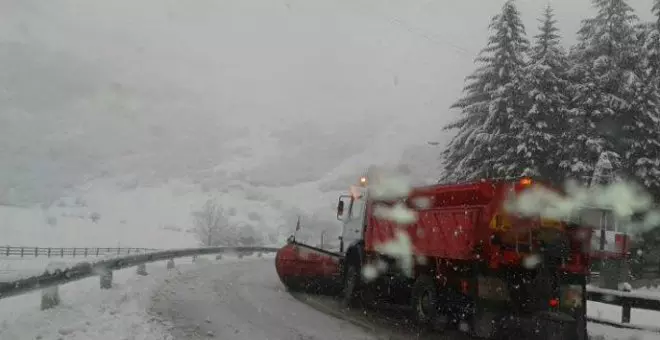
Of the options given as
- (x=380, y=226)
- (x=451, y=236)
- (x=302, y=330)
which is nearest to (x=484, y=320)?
(x=451, y=236)

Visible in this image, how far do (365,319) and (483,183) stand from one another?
345 cm

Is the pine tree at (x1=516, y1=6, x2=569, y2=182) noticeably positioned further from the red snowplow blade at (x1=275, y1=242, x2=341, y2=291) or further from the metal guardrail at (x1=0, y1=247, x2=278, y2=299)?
the metal guardrail at (x1=0, y1=247, x2=278, y2=299)

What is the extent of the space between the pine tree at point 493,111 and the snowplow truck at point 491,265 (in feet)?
44.6

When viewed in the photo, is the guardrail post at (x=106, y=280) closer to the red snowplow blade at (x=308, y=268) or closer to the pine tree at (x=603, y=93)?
the red snowplow blade at (x=308, y=268)

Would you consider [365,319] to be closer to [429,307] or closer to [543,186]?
[429,307]

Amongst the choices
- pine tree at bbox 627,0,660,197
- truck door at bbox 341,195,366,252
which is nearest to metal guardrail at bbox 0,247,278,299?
truck door at bbox 341,195,366,252

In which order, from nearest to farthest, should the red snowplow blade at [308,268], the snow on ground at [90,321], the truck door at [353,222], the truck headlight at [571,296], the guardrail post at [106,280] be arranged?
the snow on ground at [90,321]
the truck headlight at [571,296]
the guardrail post at [106,280]
the truck door at [353,222]
the red snowplow blade at [308,268]

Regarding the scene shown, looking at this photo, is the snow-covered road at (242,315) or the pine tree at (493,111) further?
the pine tree at (493,111)

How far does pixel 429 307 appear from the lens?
31.8 ft

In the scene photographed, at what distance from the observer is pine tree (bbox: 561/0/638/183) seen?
22.7 metres

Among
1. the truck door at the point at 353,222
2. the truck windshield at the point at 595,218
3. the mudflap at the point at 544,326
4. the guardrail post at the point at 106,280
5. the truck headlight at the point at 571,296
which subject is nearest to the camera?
the mudflap at the point at 544,326

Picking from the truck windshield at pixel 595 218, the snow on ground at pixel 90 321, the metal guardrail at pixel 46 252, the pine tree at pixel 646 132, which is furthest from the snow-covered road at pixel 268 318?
the metal guardrail at pixel 46 252

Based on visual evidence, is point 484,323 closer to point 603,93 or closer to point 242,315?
point 242,315

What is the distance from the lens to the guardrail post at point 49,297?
8945 mm
